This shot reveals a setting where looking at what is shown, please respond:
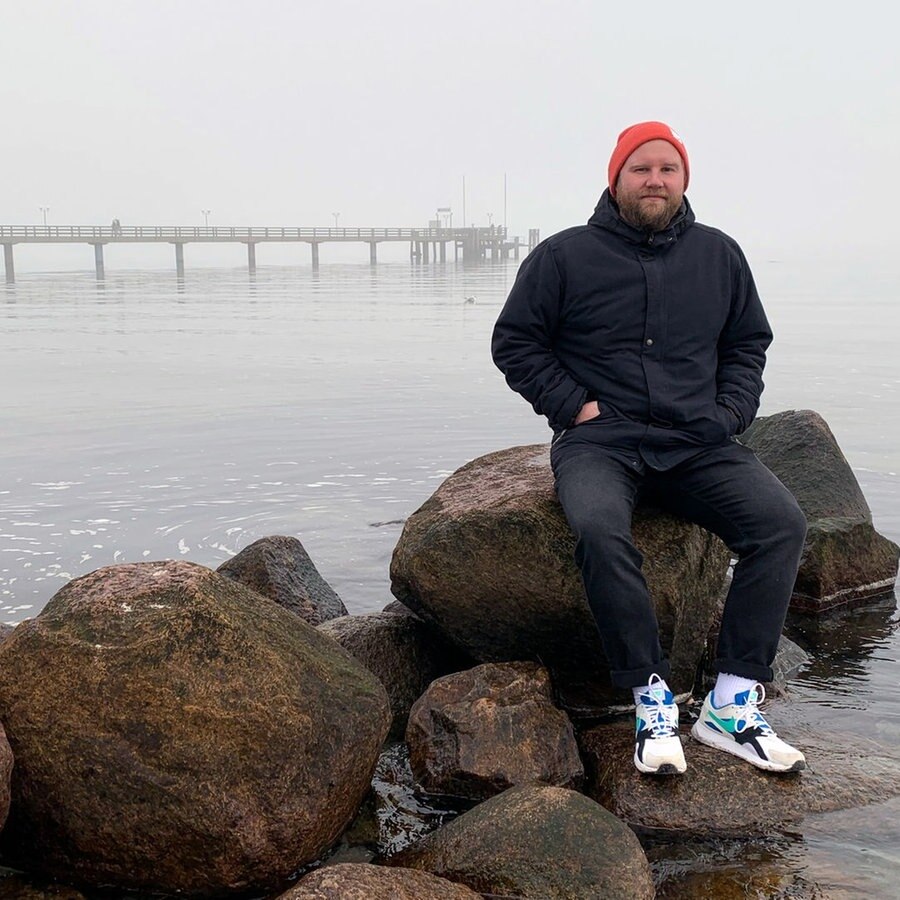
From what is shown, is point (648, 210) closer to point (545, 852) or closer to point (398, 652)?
point (398, 652)

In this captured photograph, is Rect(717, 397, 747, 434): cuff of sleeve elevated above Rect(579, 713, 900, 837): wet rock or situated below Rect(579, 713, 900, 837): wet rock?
above

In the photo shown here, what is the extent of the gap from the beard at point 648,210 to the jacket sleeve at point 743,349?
44cm

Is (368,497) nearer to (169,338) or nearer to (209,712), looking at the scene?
(209,712)

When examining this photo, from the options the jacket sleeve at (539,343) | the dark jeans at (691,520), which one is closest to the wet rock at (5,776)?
the dark jeans at (691,520)

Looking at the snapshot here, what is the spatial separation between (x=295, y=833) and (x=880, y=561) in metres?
5.59

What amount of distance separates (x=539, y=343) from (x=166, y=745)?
258cm

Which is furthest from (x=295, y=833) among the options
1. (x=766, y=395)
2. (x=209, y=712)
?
(x=766, y=395)

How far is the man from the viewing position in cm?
498

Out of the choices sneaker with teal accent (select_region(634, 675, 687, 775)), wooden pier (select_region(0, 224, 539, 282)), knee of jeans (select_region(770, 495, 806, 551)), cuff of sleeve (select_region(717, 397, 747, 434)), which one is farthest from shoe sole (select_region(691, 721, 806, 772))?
wooden pier (select_region(0, 224, 539, 282))

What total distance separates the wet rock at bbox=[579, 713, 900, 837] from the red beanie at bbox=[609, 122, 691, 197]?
8.79ft

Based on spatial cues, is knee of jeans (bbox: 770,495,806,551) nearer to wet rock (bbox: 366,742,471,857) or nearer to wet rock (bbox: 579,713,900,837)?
wet rock (bbox: 579,713,900,837)

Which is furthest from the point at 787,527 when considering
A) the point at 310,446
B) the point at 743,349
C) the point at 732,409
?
the point at 310,446

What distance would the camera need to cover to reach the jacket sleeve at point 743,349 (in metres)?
5.41

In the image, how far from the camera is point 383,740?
480 cm
